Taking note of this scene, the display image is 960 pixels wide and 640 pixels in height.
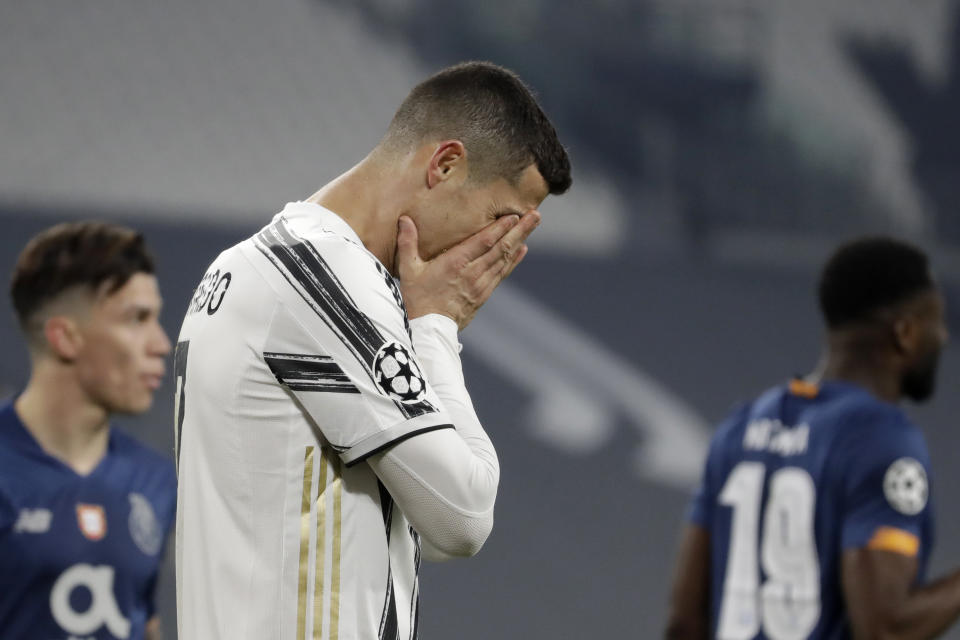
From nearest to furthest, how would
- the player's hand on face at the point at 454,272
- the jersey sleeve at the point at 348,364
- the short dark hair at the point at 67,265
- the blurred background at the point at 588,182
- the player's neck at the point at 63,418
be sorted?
the jersey sleeve at the point at 348,364 → the player's hand on face at the point at 454,272 → the player's neck at the point at 63,418 → the short dark hair at the point at 67,265 → the blurred background at the point at 588,182

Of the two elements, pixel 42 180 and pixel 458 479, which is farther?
pixel 42 180

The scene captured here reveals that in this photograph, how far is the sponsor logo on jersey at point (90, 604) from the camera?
101 inches

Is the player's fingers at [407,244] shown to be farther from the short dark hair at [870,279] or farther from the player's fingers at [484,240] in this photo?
the short dark hair at [870,279]

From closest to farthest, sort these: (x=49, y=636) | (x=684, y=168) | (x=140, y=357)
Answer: (x=49, y=636) → (x=140, y=357) → (x=684, y=168)

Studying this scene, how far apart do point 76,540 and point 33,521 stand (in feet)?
0.34

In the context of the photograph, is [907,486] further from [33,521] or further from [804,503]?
[33,521]

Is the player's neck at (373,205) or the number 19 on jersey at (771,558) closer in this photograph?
the player's neck at (373,205)

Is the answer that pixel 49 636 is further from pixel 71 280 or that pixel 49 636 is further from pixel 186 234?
pixel 186 234

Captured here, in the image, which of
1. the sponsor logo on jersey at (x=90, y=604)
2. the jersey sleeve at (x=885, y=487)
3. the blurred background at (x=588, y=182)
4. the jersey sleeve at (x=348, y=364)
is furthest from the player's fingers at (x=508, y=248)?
the blurred background at (x=588, y=182)

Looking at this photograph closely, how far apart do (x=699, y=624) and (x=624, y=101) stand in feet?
20.0

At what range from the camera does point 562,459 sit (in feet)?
23.7

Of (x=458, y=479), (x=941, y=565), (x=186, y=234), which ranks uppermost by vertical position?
(x=186, y=234)

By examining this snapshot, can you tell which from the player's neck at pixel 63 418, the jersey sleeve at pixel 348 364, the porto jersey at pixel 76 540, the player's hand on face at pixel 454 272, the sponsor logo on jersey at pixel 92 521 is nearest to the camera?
the jersey sleeve at pixel 348 364

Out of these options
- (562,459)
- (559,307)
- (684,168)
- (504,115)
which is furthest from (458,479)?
(684,168)
